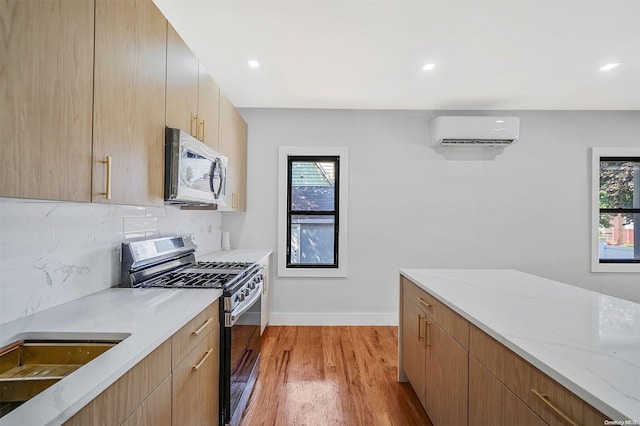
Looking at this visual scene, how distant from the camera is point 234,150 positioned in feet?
9.81

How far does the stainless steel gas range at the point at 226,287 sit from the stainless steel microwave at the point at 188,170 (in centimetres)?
43

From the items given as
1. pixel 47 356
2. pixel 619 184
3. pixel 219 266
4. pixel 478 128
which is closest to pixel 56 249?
pixel 47 356

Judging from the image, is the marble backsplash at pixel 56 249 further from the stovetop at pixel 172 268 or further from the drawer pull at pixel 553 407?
the drawer pull at pixel 553 407

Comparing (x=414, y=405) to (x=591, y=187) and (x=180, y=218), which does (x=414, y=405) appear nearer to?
(x=180, y=218)

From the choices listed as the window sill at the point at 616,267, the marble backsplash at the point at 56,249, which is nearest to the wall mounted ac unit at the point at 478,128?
the window sill at the point at 616,267

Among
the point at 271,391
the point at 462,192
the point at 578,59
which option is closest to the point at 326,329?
the point at 271,391

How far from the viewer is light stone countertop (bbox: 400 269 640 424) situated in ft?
2.43

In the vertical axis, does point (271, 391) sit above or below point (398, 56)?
below

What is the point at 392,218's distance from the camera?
12.0ft

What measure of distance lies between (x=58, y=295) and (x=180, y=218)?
4.07 ft

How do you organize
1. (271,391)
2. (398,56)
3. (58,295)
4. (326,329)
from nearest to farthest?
1. (58,295)
2. (271,391)
3. (398,56)
4. (326,329)

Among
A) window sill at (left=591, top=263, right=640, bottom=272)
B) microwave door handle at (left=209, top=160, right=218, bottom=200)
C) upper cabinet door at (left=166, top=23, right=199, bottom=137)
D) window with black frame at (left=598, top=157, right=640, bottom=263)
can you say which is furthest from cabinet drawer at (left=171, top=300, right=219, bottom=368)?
window with black frame at (left=598, top=157, right=640, bottom=263)

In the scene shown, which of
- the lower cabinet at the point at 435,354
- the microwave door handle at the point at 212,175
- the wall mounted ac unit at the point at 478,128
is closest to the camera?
the lower cabinet at the point at 435,354

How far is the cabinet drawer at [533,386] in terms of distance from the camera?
77cm
